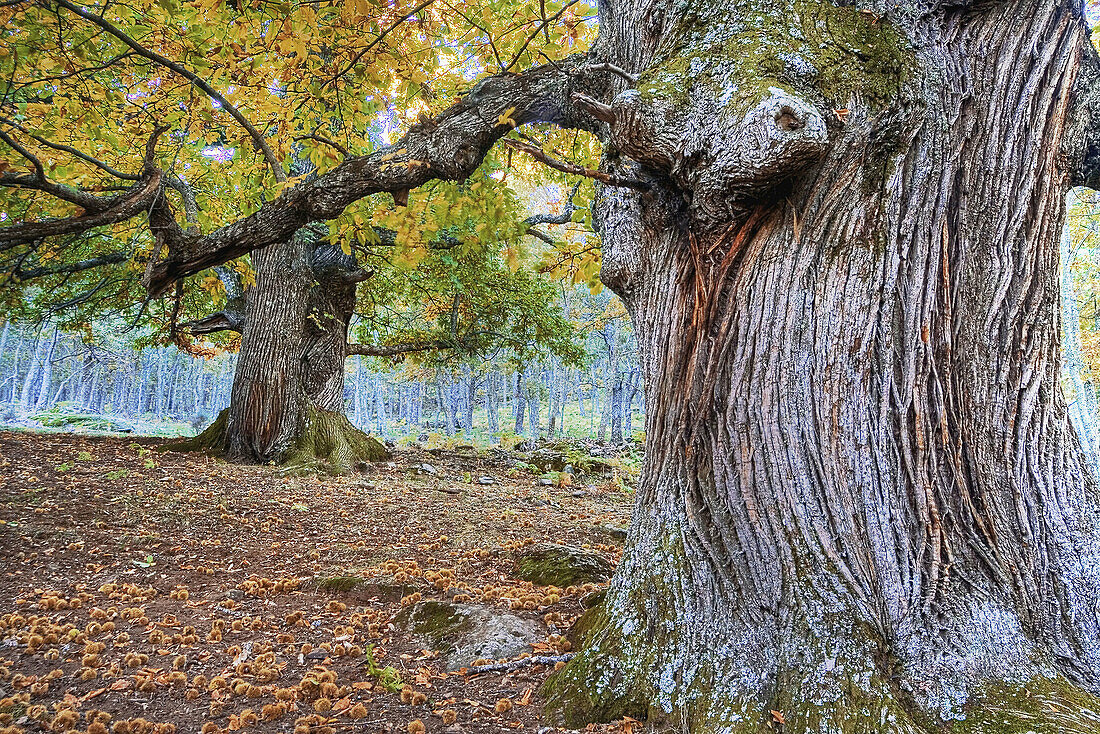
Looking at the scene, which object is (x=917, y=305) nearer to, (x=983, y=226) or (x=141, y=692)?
(x=983, y=226)

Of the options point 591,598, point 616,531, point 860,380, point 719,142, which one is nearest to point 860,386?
point 860,380

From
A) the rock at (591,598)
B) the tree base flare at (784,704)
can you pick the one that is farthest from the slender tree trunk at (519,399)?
the tree base flare at (784,704)

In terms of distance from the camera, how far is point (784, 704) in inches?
75.1

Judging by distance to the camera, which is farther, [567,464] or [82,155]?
[567,464]

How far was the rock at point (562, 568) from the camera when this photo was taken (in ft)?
12.8

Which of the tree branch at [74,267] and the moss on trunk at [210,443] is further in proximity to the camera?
the moss on trunk at [210,443]

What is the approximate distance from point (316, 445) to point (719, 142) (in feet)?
27.4

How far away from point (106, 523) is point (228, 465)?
3.30 metres

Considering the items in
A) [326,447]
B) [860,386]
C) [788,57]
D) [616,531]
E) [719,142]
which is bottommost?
[616,531]

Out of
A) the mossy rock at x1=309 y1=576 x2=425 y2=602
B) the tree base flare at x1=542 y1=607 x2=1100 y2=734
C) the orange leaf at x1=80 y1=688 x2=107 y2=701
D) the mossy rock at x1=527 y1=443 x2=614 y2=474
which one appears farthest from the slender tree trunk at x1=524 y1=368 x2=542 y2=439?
the tree base flare at x1=542 y1=607 x2=1100 y2=734

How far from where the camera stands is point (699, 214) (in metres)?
2.30

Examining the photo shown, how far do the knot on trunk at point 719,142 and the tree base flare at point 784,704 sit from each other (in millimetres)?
1653

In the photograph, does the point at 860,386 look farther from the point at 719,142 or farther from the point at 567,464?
the point at 567,464

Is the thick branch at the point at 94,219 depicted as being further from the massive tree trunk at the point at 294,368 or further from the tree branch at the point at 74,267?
the tree branch at the point at 74,267
